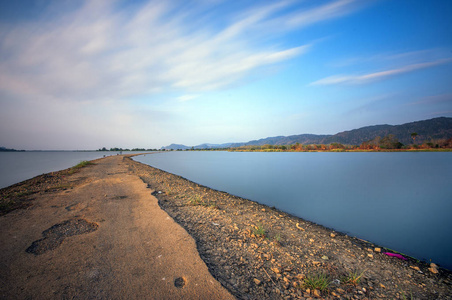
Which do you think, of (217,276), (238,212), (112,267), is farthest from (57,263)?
(238,212)

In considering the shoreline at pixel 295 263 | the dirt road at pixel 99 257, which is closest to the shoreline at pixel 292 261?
the shoreline at pixel 295 263

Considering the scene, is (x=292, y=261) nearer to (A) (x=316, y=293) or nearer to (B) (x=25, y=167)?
(A) (x=316, y=293)

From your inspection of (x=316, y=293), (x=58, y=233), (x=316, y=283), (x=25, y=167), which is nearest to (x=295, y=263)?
(x=316, y=283)

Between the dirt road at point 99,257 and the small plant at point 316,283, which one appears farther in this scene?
the small plant at point 316,283

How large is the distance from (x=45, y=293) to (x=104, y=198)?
6712 millimetres

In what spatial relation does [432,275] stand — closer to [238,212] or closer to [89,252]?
[238,212]

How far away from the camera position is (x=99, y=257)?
3889mm

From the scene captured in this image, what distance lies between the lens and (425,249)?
578 centimetres

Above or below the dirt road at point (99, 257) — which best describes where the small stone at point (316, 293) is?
below

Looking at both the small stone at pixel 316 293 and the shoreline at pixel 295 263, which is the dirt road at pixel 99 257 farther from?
the small stone at pixel 316 293

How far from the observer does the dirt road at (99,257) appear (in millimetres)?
2941

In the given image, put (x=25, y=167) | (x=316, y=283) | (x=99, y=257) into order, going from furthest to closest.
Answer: (x=25, y=167), (x=99, y=257), (x=316, y=283)

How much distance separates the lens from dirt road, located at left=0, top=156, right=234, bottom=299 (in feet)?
9.65

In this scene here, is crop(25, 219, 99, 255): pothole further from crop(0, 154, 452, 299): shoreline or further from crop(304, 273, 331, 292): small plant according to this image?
crop(304, 273, 331, 292): small plant
